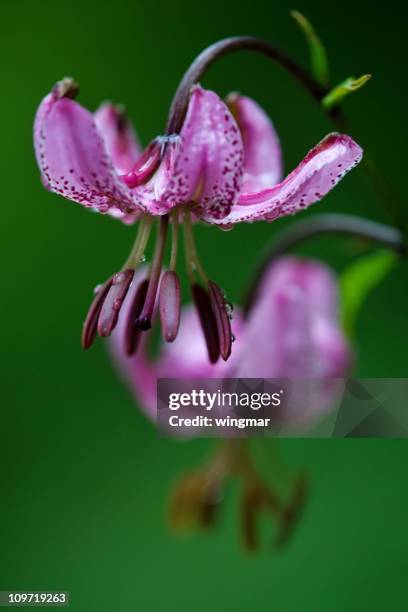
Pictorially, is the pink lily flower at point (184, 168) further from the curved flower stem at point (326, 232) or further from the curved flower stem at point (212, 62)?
the curved flower stem at point (326, 232)

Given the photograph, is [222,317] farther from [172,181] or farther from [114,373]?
[114,373]

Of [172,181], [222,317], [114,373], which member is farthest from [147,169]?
[114,373]

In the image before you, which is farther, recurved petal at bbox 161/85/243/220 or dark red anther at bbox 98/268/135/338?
dark red anther at bbox 98/268/135/338

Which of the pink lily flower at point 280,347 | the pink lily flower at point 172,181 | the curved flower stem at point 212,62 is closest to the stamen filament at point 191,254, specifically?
the pink lily flower at point 172,181

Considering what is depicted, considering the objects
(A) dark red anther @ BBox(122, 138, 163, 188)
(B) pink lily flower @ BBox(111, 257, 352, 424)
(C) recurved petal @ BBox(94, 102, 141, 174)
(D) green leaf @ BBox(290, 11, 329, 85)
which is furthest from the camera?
(B) pink lily flower @ BBox(111, 257, 352, 424)

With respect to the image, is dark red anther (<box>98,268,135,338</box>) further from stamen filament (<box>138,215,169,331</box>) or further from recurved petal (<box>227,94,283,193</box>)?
recurved petal (<box>227,94,283,193</box>)

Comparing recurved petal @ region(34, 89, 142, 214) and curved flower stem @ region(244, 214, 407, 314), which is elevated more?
curved flower stem @ region(244, 214, 407, 314)

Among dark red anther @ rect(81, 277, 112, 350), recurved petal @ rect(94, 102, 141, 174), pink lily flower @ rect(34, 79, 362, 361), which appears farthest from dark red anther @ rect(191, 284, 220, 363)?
recurved petal @ rect(94, 102, 141, 174)

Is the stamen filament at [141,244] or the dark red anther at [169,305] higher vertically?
the stamen filament at [141,244]
